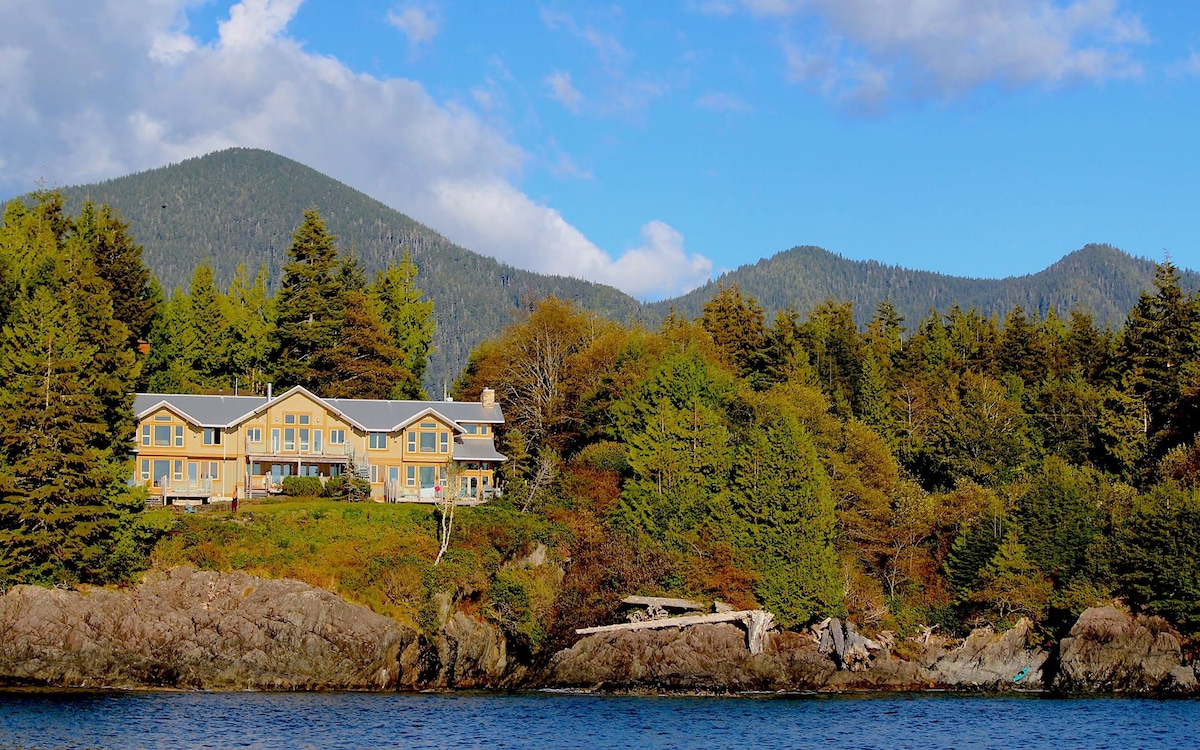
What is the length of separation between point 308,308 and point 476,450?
18093 mm

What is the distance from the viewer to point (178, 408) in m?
72.6

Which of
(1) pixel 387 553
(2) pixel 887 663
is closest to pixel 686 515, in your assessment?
(2) pixel 887 663

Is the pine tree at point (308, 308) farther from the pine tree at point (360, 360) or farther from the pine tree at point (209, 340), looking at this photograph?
the pine tree at point (209, 340)

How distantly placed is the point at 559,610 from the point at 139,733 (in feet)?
77.5

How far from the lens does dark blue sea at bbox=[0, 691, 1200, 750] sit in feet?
137

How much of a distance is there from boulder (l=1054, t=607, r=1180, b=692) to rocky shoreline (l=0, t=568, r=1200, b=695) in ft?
0.17

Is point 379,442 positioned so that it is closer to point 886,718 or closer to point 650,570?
point 650,570

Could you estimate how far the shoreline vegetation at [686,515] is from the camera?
2199 inches

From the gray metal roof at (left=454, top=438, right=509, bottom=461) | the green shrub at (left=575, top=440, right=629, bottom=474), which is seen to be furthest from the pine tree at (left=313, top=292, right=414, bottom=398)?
the green shrub at (left=575, top=440, right=629, bottom=474)

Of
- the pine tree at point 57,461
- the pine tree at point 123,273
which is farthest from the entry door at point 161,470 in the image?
the pine tree at point 57,461

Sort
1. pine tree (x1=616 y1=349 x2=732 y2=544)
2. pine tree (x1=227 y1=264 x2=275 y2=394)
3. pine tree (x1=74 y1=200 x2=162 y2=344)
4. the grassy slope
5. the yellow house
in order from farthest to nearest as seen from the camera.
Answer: pine tree (x1=227 y1=264 x2=275 y2=394) → pine tree (x1=74 y1=200 x2=162 y2=344) → the yellow house → pine tree (x1=616 y1=349 x2=732 y2=544) → the grassy slope

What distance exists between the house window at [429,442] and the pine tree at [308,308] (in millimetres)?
12243

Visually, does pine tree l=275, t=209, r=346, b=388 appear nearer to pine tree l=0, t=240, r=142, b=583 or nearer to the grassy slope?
the grassy slope

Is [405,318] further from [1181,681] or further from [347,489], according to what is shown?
[1181,681]
